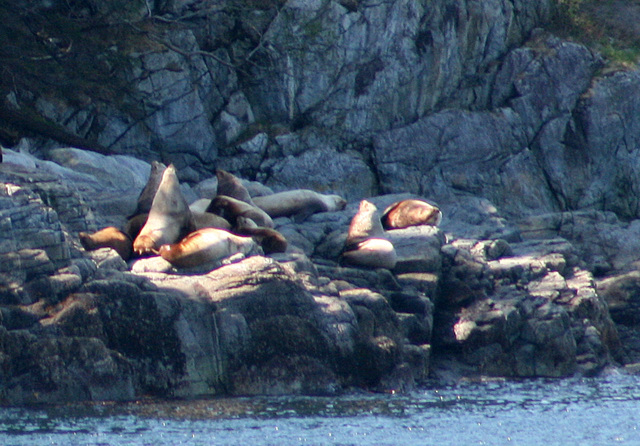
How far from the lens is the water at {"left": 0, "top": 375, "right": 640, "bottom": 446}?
7066mm

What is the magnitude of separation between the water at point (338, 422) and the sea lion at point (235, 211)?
150 inches

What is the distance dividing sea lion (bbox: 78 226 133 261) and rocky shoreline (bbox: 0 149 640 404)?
0.77 ft

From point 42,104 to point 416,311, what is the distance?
1015 cm

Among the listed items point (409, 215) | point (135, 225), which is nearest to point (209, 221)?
point (135, 225)

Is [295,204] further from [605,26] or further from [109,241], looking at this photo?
[605,26]

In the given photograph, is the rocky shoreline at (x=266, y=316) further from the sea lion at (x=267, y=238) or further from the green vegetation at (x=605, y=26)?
the green vegetation at (x=605, y=26)

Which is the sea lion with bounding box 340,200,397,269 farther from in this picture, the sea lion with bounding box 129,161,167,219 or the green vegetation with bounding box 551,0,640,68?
the green vegetation with bounding box 551,0,640,68

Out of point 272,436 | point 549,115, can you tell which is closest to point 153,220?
point 272,436

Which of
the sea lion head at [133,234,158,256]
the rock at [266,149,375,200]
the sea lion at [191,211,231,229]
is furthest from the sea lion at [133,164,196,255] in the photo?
the rock at [266,149,375,200]

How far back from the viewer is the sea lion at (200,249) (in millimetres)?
10086

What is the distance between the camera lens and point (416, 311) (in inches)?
432

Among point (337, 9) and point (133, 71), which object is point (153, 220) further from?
point (337, 9)

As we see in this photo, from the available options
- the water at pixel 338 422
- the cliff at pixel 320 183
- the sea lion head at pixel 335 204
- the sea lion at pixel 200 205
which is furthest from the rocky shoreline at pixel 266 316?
the sea lion head at pixel 335 204

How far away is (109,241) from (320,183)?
915 cm
